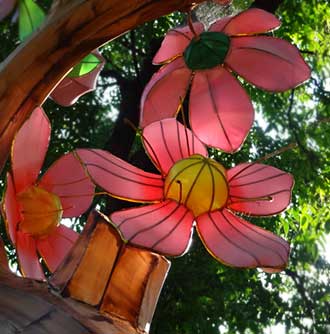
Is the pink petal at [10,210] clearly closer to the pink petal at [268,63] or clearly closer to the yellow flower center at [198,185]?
the yellow flower center at [198,185]

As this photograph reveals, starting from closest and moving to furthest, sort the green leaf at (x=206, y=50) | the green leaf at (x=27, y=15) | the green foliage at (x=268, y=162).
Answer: the green leaf at (x=206, y=50) → the green leaf at (x=27, y=15) → the green foliage at (x=268, y=162)

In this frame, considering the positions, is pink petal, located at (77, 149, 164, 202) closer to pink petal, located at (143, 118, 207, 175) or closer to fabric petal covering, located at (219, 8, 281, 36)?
pink petal, located at (143, 118, 207, 175)

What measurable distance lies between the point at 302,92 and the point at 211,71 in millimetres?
2474

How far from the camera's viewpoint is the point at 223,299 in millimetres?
2680

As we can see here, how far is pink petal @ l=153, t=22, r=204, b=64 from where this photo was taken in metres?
0.95

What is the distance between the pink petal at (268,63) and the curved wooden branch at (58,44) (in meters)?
0.17

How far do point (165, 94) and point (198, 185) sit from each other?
18cm

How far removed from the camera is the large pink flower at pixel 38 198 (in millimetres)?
826

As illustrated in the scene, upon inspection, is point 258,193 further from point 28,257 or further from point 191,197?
point 28,257

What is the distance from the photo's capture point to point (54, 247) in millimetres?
894

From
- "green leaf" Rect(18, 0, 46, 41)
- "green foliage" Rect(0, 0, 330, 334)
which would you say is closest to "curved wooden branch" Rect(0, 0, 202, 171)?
"green leaf" Rect(18, 0, 46, 41)

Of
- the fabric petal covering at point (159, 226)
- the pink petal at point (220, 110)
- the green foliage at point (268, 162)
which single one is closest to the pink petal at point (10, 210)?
the fabric petal covering at point (159, 226)

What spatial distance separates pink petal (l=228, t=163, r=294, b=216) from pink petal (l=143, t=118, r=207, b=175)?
0.06 meters

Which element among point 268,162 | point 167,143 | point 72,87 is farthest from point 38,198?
point 268,162
